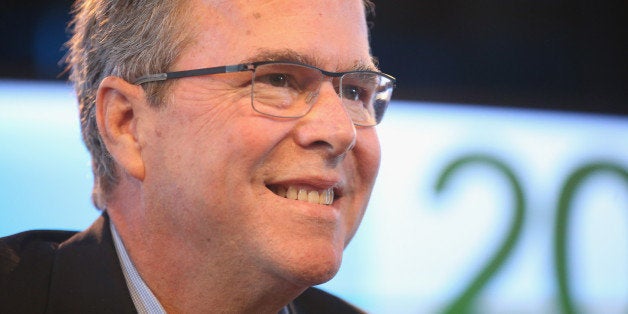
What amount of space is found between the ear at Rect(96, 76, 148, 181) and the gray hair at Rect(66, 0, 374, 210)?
3cm

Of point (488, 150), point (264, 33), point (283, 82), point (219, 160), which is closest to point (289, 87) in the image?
point (283, 82)

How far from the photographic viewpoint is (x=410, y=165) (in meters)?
3.40

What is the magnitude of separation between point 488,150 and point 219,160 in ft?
7.09

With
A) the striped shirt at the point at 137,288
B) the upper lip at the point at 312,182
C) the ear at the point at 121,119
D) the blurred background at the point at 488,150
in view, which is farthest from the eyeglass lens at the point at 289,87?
the blurred background at the point at 488,150

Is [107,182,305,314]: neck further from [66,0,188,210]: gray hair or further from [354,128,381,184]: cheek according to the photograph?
[354,128,381,184]: cheek

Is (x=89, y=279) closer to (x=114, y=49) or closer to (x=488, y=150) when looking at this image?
(x=114, y=49)

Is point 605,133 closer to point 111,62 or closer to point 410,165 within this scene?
point 410,165

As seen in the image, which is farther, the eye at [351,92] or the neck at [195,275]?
the eye at [351,92]

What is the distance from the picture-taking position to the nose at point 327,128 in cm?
162

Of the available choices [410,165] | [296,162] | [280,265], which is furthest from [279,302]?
[410,165]

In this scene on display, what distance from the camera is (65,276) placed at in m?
1.78

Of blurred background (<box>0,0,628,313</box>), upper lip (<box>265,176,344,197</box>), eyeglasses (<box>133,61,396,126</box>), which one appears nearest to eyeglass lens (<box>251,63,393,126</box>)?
eyeglasses (<box>133,61,396,126</box>)

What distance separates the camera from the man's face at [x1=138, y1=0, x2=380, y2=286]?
1.61 m

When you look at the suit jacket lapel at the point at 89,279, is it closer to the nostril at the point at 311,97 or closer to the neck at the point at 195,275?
the neck at the point at 195,275
